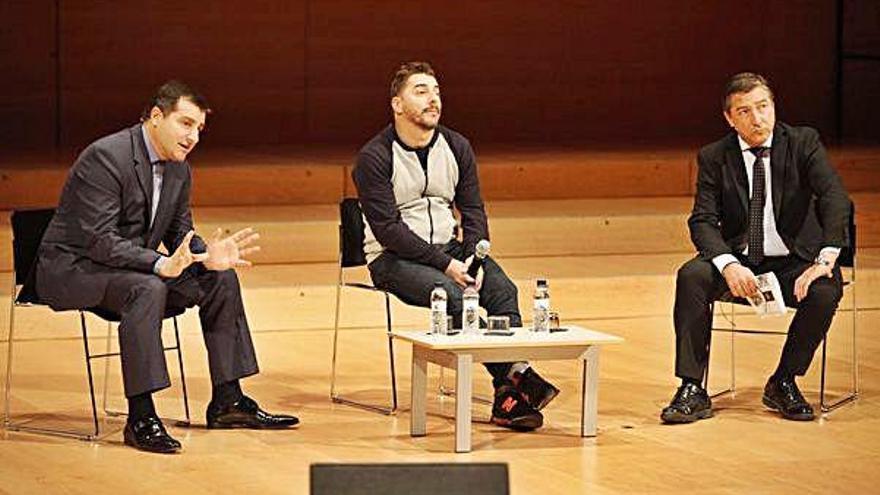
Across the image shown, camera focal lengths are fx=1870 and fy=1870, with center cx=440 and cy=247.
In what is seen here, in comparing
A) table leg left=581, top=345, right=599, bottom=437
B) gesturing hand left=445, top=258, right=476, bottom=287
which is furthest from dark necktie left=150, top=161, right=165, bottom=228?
table leg left=581, top=345, right=599, bottom=437

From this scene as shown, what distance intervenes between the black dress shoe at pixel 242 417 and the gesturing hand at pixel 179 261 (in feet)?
1.56

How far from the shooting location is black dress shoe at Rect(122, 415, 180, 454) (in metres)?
5.41

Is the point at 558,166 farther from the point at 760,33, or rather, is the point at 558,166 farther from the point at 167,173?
the point at 167,173

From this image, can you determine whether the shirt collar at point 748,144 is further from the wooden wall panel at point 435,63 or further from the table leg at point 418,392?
the wooden wall panel at point 435,63

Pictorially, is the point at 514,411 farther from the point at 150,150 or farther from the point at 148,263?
the point at 150,150

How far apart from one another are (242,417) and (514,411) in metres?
0.84

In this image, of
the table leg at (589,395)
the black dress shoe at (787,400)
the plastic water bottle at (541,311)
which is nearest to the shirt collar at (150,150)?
the plastic water bottle at (541,311)

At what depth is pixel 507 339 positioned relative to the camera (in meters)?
5.47

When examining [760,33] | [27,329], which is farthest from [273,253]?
[760,33]

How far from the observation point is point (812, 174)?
6.07m

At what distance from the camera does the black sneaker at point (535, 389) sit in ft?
18.9

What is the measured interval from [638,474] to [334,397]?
1421 millimetres

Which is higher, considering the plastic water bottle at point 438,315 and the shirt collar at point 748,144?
the shirt collar at point 748,144

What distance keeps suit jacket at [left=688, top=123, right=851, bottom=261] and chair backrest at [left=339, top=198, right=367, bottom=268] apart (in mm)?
1101
